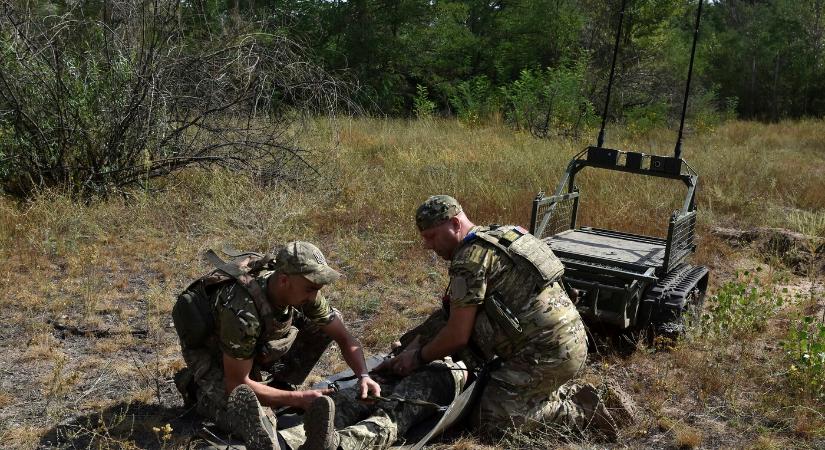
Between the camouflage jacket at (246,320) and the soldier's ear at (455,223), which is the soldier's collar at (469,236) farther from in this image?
the camouflage jacket at (246,320)

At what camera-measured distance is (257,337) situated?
3.47 m

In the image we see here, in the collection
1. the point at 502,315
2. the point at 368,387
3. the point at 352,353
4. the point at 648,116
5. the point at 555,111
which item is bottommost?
the point at 368,387

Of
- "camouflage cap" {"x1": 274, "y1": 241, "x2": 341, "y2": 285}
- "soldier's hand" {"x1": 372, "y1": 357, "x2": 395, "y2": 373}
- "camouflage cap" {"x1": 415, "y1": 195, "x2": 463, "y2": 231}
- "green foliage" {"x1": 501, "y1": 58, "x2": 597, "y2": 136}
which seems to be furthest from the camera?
"green foliage" {"x1": 501, "y1": 58, "x2": 597, "y2": 136}

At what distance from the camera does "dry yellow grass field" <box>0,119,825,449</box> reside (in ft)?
13.5

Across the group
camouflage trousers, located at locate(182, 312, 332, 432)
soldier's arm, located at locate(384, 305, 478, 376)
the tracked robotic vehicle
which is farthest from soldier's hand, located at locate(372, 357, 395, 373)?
the tracked robotic vehicle

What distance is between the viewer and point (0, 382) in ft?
14.3

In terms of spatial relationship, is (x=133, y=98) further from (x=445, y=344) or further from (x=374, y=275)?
(x=445, y=344)

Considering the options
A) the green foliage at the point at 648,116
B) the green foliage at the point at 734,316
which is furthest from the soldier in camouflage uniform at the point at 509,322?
the green foliage at the point at 648,116

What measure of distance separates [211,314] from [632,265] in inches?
113

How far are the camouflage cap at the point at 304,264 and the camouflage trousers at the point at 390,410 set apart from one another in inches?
27.5

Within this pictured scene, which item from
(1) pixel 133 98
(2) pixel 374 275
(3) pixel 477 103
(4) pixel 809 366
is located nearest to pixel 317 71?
(1) pixel 133 98

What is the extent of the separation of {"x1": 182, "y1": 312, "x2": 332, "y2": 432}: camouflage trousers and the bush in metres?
4.49

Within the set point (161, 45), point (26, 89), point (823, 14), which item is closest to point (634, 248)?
point (161, 45)

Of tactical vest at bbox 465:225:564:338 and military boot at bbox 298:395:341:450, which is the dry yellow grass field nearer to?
tactical vest at bbox 465:225:564:338
